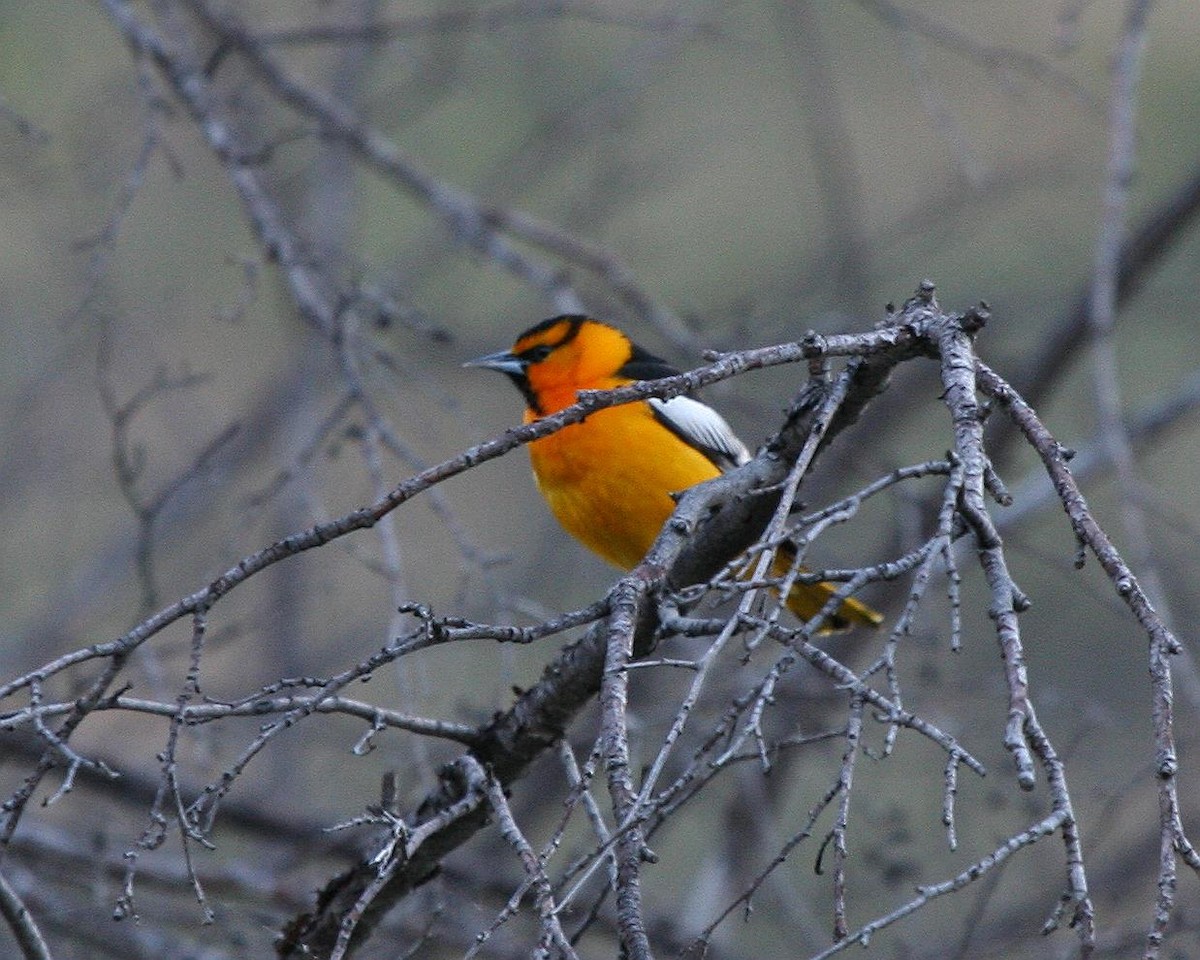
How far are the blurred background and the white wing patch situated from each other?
183mm

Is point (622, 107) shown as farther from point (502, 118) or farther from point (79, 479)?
point (79, 479)

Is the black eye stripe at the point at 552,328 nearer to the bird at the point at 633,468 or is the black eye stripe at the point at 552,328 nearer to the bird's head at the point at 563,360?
the bird's head at the point at 563,360

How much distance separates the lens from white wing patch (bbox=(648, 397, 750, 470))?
466cm

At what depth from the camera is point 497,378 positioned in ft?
26.6

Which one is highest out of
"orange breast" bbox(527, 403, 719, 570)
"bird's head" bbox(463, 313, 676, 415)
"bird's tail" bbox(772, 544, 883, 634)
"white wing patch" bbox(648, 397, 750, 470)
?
"bird's head" bbox(463, 313, 676, 415)

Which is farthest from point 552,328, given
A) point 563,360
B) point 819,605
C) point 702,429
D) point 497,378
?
point 497,378

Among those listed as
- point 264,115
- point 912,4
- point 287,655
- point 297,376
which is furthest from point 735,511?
point 912,4

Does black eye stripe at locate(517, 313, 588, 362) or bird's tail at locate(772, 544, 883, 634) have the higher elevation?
black eye stripe at locate(517, 313, 588, 362)

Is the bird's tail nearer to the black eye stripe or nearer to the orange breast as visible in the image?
the orange breast

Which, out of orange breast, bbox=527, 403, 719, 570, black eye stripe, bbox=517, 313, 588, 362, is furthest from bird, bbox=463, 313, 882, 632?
black eye stripe, bbox=517, 313, 588, 362

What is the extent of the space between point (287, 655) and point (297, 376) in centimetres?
126

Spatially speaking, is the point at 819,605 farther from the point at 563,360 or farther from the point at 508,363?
the point at 508,363

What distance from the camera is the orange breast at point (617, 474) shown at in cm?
448

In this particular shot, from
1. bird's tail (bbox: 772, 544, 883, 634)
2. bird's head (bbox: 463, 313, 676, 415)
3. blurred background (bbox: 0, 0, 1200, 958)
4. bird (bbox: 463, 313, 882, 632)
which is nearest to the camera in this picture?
blurred background (bbox: 0, 0, 1200, 958)
